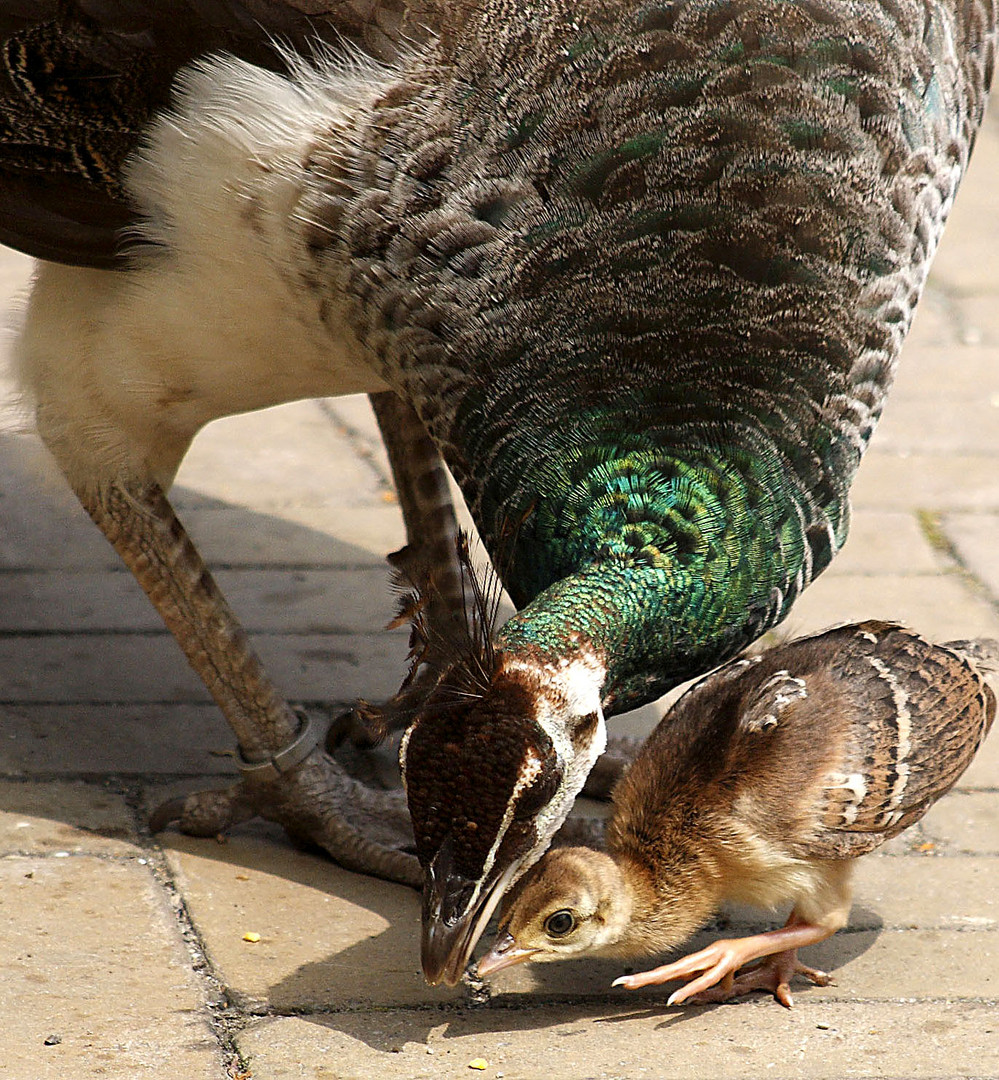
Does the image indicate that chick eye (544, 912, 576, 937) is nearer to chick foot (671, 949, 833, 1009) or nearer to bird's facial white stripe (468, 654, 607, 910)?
bird's facial white stripe (468, 654, 607, 910)

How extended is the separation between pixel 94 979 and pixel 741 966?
3.63 ft

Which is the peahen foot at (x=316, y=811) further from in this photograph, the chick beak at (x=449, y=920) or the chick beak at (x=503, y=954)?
the chick beak at (x=449, y=920)

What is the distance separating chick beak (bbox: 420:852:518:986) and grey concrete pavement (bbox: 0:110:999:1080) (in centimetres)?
21

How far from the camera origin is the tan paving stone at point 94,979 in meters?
2.60

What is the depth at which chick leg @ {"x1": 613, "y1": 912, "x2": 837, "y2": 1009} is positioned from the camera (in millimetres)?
2732

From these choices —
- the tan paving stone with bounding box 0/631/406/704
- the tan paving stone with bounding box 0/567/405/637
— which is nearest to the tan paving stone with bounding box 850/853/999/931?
the tan paving stone with bounding box 0/631/406/704

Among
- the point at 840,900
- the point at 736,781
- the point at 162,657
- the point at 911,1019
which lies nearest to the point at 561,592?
the point at 736,781

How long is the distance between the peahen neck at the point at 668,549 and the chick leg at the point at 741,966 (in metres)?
0.43

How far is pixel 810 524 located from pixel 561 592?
1.89ft

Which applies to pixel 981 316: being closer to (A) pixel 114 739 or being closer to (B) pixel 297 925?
(A) pixel 114 739

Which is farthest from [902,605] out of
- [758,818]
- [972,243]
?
[972,243]

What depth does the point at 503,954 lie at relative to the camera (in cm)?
267

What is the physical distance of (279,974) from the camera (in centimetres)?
291

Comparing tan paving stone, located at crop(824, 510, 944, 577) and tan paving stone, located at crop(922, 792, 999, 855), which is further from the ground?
tan paving stone, located at crop(824, 510, 944, 577)
